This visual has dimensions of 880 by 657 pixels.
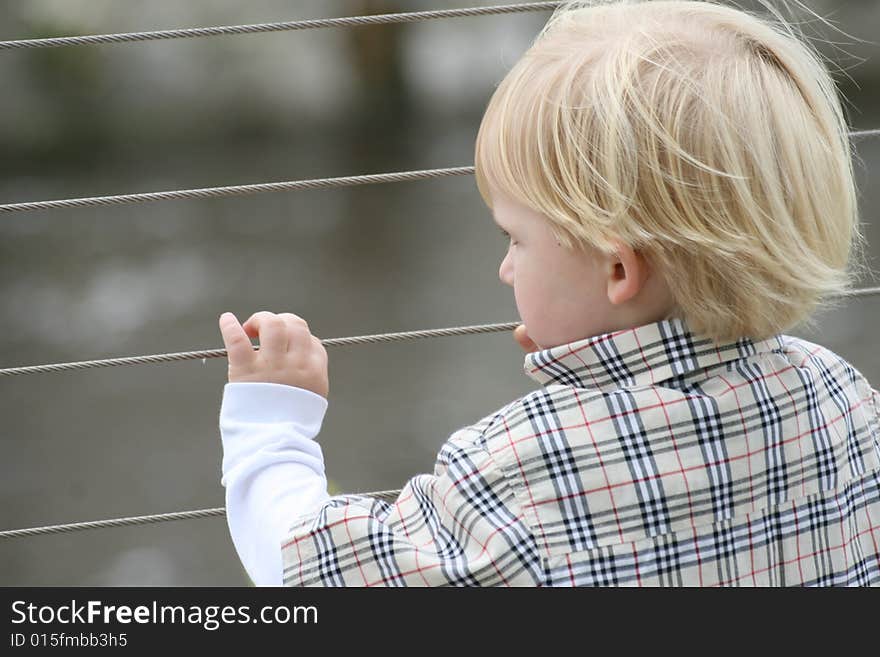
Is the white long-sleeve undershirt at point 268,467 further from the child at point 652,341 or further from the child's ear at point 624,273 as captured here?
the child's ear at point 624,273

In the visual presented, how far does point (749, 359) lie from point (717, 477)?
0.07 m

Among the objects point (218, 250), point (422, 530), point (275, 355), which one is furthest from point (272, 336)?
point (218, 250)

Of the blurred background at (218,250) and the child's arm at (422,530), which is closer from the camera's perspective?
the child's arm at (422,530)

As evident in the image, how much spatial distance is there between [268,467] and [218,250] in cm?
319

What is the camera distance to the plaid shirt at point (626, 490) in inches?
23.5

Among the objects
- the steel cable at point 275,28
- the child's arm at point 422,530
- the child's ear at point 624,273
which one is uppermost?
the steel cable at point 275,28

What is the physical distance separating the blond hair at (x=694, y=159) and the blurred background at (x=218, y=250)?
74 cm

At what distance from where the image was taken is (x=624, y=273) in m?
0.63

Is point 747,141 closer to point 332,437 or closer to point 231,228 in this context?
point 332,437

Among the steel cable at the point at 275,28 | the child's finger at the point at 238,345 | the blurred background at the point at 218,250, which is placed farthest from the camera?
the blurred background at the point at 218,250

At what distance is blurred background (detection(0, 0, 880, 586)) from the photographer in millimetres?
2590

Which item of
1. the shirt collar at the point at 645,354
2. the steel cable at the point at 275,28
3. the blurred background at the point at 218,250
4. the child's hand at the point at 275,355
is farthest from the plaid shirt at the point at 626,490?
the blurred background at the point at 218,250

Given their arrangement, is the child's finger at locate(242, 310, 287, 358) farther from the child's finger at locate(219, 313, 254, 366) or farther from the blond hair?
the blond hair
